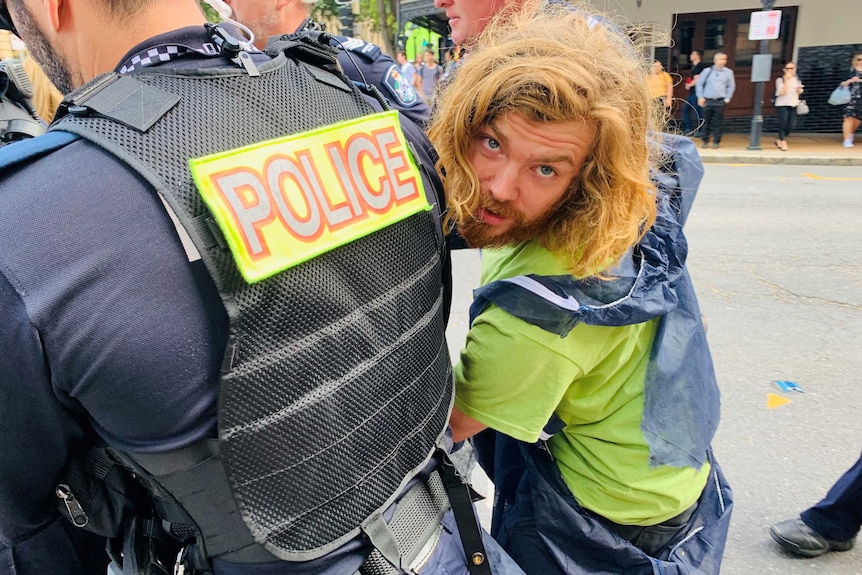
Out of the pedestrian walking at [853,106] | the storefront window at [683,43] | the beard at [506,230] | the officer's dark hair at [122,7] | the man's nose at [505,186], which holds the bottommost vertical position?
the pedestrian walking at [853,106]

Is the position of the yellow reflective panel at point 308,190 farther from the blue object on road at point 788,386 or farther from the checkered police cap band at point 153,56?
the blue object on road at point 788,386

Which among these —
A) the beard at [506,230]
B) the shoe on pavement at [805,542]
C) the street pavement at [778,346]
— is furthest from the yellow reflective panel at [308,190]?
the shoe on pavement at [805,542]

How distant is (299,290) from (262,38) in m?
2.34

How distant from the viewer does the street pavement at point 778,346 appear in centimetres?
283

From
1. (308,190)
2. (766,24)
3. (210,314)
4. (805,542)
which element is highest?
(308,190)

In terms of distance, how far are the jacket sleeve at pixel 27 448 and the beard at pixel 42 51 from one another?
473 millimetres

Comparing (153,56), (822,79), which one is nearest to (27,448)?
(153,56)

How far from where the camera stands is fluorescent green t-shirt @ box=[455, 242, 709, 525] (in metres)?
1.29

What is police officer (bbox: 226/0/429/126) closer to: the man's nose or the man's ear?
the man's nose

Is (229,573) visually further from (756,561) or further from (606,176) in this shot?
(756,561)

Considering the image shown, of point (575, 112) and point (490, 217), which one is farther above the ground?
point (575, 112)

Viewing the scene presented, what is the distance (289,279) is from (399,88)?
197 cm

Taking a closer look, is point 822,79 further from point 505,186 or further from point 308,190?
point 308,190

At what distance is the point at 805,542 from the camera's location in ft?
8.28
